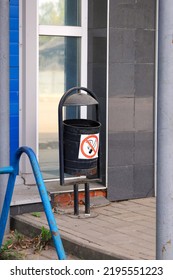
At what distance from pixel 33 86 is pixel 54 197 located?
135 cm

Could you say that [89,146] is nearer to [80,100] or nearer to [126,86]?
[80,100]

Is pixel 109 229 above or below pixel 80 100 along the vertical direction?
below

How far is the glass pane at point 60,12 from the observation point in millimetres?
9328

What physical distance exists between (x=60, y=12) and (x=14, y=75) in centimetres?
98

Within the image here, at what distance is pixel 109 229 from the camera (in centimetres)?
816

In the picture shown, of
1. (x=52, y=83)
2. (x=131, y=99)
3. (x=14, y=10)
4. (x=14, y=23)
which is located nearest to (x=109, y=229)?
(x=131, y=99)

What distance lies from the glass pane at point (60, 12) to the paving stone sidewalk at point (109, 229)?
7.46ft

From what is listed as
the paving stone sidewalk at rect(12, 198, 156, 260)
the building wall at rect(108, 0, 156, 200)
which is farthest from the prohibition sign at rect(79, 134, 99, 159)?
the building wall at rect(108, 0, 156, 200)

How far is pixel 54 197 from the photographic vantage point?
8.98 metres

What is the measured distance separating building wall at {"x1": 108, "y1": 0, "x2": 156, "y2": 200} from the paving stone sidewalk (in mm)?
293

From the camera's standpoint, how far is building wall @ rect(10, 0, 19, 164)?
913cm

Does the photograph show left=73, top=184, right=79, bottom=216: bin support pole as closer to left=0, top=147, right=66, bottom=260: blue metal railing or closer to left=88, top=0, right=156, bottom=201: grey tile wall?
left=88, top=0, right=156, bottom=201: grey tile wall
